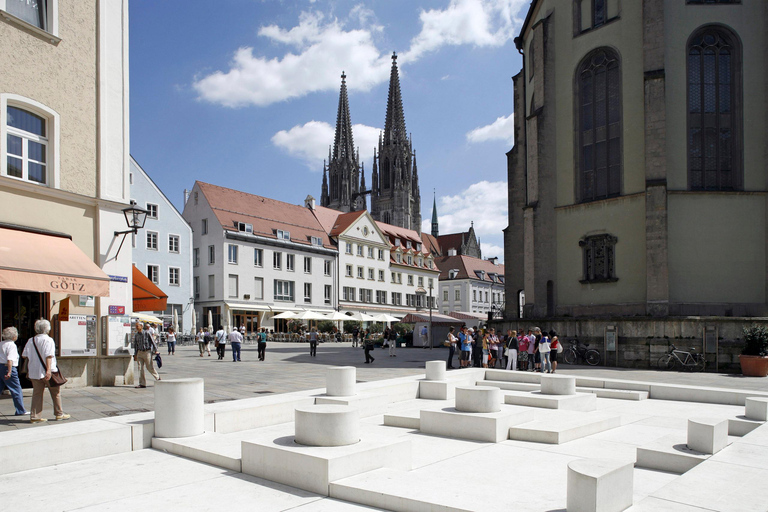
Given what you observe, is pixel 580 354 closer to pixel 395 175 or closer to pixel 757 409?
pixel 757 409

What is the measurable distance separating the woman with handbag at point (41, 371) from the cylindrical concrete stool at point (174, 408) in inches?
87.8

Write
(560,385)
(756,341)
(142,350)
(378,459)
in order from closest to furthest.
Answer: (378,459) < (560,385) < (142,350) < (756,341)

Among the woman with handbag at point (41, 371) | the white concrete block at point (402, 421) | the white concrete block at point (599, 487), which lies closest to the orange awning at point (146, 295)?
the woman with handbag at point (41, 371)

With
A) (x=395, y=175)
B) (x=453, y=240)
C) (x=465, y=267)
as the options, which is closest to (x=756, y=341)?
(x=465, y=267)

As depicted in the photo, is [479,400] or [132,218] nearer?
[479,400]

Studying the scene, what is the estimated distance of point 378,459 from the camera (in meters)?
7.58

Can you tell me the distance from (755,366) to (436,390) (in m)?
13.2

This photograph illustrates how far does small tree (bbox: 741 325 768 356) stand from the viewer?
70.8ft

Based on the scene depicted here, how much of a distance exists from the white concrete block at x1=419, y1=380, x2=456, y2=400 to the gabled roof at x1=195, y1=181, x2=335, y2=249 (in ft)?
136

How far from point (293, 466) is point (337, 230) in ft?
200

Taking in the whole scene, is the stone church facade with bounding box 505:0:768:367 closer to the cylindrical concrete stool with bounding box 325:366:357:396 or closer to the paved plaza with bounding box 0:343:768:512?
the paved plaza with bounding box 0:343:768:512

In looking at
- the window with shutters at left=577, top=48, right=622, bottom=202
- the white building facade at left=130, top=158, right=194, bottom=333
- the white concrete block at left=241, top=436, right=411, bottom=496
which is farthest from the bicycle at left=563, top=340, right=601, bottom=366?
the white building facade at left=130, top=158, right=194, bottom=333

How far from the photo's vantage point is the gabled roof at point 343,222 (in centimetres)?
6750

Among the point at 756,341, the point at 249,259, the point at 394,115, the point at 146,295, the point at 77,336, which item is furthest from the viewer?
the point at 394,115
